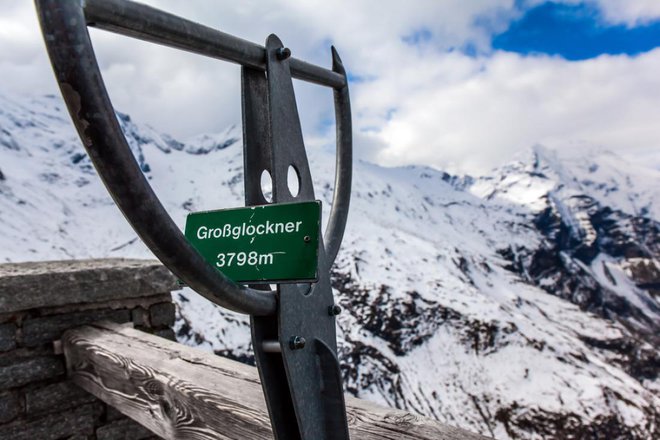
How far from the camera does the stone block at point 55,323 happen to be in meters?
2.88

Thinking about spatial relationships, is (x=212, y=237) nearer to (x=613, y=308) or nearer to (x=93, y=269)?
(x=93, y=269)

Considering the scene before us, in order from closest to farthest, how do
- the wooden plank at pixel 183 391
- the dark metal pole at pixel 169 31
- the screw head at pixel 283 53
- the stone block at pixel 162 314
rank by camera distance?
the dark metal pole at pixel 169 31, the screw head at pixel 283 53, the wooden plank at pixel 183 391, the stone block at pixel 162 314

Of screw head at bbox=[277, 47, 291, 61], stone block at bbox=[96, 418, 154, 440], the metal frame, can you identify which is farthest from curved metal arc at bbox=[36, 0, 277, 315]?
stone block at bbox=[96, 418, 154, 440]

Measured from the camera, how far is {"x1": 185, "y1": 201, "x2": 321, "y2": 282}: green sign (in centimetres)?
106

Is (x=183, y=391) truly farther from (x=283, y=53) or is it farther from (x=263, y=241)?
(x=283, y=53)

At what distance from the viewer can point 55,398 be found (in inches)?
115

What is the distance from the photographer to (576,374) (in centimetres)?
6075

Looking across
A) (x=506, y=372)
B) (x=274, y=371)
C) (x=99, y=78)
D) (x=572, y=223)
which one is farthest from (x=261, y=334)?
(x=572, y=223)

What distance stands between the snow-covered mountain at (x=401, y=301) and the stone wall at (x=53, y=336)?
30.8 m

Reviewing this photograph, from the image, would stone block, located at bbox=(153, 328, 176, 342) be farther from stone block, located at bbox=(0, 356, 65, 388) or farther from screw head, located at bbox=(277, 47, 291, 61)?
screw head, located at bbox=(277, 47, 291, 61)

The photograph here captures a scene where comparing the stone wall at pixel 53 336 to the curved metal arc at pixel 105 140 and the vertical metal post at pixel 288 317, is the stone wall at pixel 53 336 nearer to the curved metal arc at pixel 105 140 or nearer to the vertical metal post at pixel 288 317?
the vertical metal post at pixel 288 317

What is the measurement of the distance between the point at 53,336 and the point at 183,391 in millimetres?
1449

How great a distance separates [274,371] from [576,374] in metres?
68.2

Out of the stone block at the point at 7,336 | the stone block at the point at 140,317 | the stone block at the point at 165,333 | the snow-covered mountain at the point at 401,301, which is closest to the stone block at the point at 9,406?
the stone block at the point at 7,336
